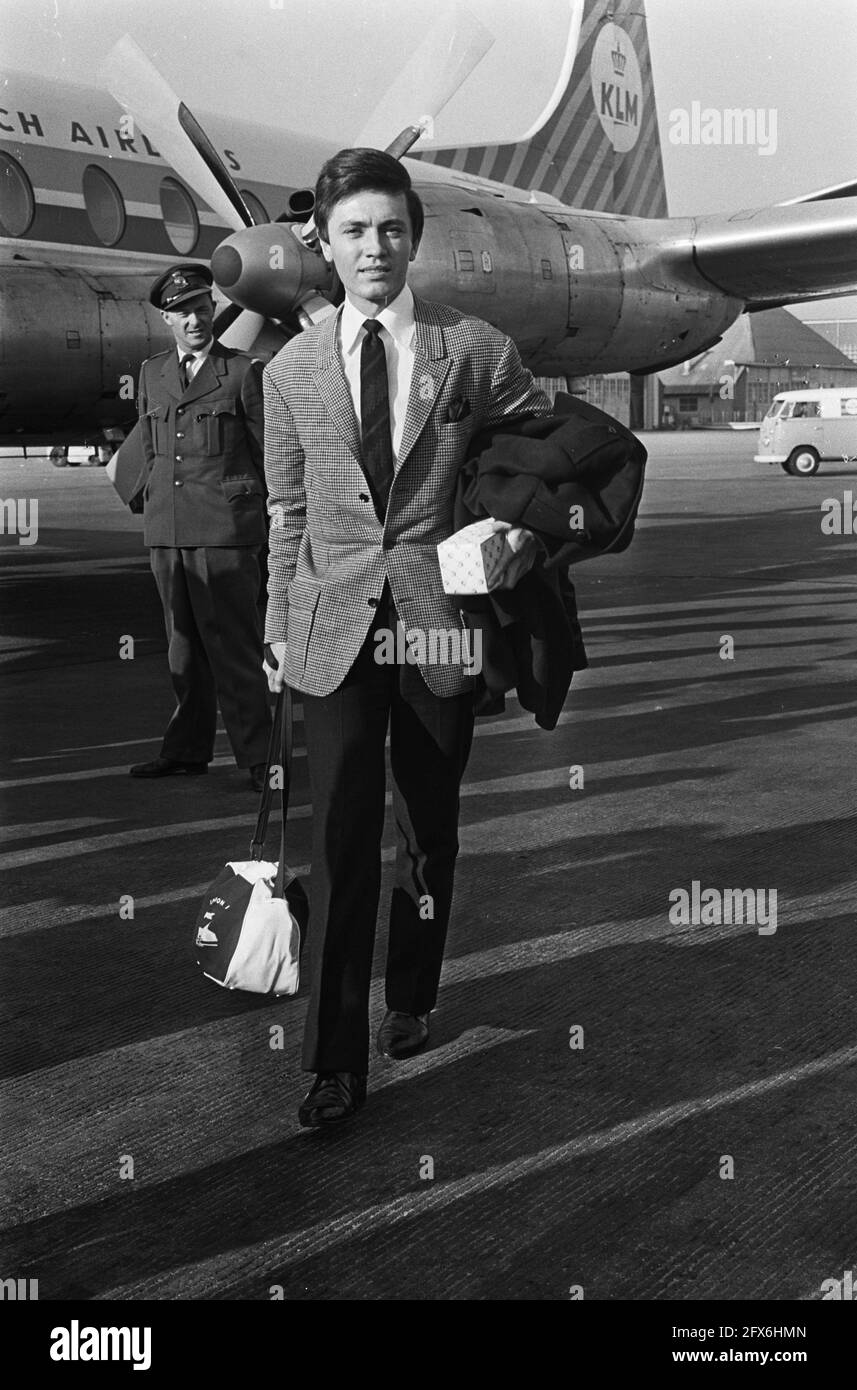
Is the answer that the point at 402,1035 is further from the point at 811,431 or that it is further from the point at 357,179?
the point at 811,431

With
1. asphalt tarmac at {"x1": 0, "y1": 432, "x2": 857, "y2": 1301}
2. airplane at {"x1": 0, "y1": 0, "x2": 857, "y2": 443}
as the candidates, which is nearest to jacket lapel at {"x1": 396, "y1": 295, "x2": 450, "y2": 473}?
asphalt tarmac at {"x1": 0, "y1": 432, "x2": 857, "y2": 1301}

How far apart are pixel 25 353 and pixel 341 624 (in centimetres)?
782

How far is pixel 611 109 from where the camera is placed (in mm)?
23906

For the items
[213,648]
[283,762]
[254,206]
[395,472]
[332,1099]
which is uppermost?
[254,206]

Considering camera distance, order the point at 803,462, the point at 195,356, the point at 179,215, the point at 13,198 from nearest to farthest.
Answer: the point at 195,356
the point at 13,198
the point at 179,215
the point at 803,462

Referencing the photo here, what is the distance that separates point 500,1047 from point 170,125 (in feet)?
34.2

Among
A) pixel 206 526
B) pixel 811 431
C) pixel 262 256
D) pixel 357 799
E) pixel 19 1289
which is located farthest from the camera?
pixel 811 431

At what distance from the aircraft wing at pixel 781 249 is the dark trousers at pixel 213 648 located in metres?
7.99

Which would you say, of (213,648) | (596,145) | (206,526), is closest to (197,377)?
(206,526)

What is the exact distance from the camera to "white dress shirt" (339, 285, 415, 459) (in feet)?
11.0

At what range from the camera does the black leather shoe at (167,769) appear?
21.8ft

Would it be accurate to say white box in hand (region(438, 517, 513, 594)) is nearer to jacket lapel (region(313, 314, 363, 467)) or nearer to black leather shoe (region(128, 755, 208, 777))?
jacket lapel (region(313, 314, 363, 467))

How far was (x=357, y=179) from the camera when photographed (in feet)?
10.5
